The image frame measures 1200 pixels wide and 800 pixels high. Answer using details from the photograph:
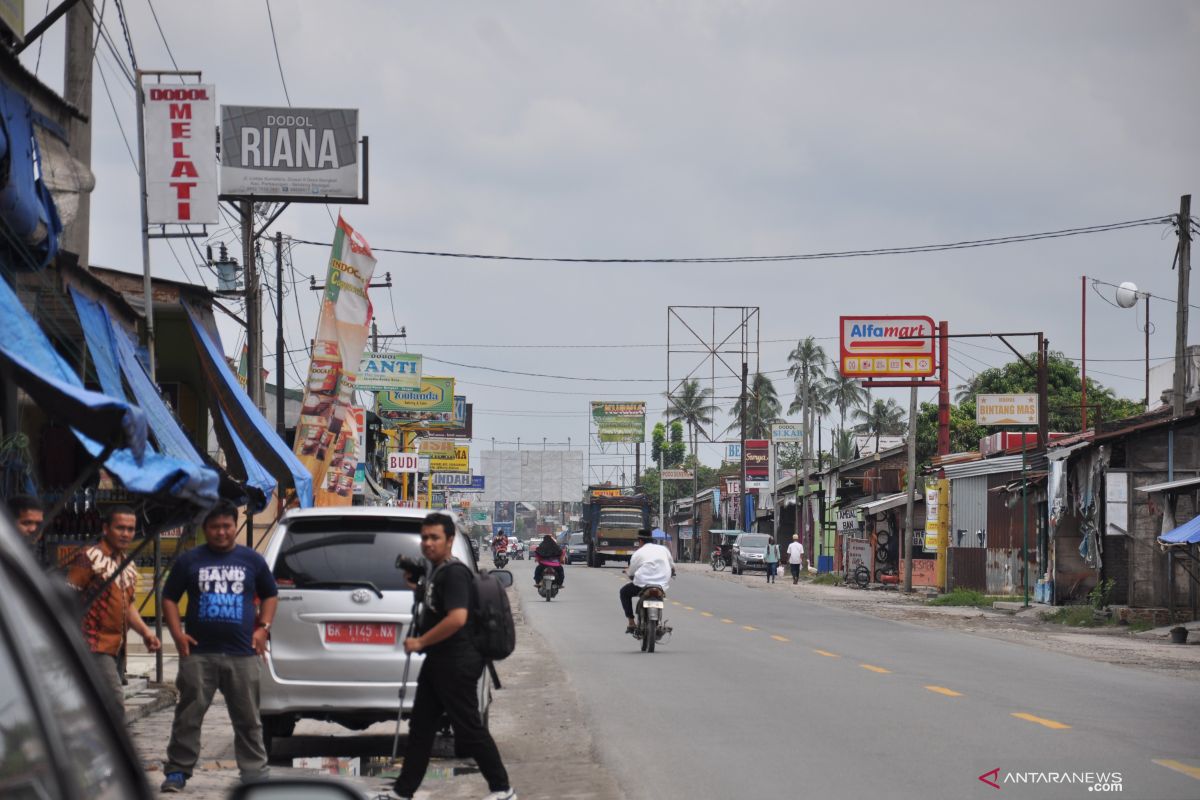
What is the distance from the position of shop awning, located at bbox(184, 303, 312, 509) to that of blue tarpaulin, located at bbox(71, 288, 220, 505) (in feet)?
8.69

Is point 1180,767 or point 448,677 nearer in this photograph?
point 448,677

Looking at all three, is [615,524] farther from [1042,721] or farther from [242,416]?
[1042,721]

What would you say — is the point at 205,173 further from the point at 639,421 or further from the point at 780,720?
the point at 639,421

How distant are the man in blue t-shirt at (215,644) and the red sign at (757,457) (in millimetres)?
89172

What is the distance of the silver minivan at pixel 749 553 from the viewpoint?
2475 inches

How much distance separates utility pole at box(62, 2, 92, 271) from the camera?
14.5m

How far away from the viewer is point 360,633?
10.3 meters

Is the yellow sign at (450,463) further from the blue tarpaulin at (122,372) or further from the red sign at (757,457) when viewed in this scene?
the blue tarpaulin at (122,372)

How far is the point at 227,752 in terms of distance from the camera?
11125 millimetres

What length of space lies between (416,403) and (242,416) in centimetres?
4633

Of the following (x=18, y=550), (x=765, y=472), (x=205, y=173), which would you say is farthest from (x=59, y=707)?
(x=765, y=472)

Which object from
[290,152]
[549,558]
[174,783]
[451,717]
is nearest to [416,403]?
[549,558]

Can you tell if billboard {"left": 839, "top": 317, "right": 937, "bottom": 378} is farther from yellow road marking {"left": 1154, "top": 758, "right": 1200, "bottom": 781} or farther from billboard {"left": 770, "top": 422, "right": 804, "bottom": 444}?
yellow road marking {"left": 1154, "top": 758, "right": 1200, "bottom": 781}

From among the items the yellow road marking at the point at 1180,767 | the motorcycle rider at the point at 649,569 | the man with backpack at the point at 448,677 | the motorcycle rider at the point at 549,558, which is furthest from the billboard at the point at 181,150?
the motorcycle rider at the point at 549,558
